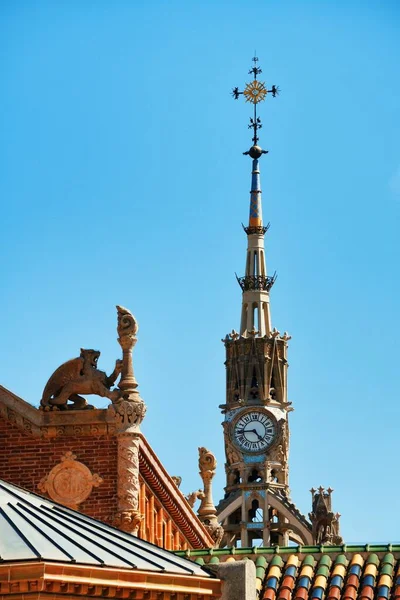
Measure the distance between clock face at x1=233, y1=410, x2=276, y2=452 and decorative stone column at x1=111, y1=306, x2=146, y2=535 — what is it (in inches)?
3734

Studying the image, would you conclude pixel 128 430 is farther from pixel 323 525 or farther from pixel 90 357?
pixel 323 525

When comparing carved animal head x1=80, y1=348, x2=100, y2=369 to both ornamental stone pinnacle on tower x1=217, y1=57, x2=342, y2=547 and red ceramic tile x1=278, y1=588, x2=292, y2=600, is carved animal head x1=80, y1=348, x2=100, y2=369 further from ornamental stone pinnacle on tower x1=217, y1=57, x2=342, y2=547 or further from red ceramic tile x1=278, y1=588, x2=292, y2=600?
ornamental stone pinnacle on tower x1=217, y1=57, x2=342, y2=547

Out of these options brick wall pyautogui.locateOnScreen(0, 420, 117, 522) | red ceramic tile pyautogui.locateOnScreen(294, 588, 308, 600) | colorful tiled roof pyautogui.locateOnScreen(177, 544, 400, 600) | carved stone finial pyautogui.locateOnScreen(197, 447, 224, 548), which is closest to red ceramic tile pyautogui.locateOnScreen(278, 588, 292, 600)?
colorful tiled roof pyautogui.locateOnScreen(177, 544, 400, 600)

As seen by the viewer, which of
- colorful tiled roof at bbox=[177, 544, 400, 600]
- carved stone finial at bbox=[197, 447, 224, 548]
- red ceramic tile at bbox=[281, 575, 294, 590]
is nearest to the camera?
colorful tiled roof at bbox=[177, 544, 400, 600]

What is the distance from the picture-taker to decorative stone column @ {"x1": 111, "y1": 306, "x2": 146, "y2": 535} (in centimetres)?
4331

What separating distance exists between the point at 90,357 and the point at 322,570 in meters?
8.98

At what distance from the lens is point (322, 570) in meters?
38.2

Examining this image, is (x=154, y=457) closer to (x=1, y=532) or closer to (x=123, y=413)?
(x=123, y=413)

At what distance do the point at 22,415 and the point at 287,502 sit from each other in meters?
90.6

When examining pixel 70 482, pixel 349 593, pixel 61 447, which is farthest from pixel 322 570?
pixel 61 447

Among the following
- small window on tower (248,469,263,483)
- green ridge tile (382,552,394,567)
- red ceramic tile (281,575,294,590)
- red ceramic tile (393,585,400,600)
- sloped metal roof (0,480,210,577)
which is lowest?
sloped metal roof (0,480,210,577)

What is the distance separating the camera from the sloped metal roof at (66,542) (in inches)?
1196

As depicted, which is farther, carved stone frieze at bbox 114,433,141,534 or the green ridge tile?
carved stone frieze at bbox 114,433,141,534

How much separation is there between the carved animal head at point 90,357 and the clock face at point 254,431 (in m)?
94.8
